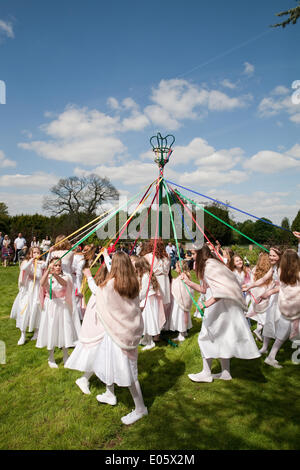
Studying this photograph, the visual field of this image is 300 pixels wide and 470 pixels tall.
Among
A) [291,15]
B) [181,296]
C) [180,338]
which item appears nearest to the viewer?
[180,338]

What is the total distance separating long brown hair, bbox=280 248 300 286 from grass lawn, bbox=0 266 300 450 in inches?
53.1

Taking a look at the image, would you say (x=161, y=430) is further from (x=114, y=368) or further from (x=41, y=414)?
(x=41, y=414)

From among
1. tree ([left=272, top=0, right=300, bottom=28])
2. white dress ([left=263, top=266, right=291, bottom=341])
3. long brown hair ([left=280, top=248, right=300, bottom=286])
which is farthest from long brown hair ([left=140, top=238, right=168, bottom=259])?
tree ([left=272, top=0, right=300, bottom=28])

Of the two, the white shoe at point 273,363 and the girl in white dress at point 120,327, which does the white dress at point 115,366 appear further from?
the white shoe at point 273,363

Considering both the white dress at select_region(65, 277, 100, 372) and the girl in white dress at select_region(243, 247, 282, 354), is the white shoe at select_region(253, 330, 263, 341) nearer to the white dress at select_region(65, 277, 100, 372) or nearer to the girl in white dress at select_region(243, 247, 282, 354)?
the girl in white dress at select_region(243, 247, 282, 354)

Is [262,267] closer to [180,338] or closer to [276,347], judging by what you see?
[276,347]

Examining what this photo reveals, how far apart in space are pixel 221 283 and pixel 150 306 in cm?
209

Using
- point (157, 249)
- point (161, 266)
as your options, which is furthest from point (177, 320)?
point (157, 249)

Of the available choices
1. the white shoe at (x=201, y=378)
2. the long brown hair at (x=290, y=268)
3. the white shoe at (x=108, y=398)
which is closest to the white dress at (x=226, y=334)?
the white shoe at (x=201, y=378)

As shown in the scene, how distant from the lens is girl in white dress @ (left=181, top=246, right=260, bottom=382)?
3.84m

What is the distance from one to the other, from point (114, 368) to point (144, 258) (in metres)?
2.68

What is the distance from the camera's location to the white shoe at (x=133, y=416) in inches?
128

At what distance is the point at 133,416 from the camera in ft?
10.8

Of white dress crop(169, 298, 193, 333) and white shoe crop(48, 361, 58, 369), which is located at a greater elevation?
white dress crop(169, 298, 193, 333)
